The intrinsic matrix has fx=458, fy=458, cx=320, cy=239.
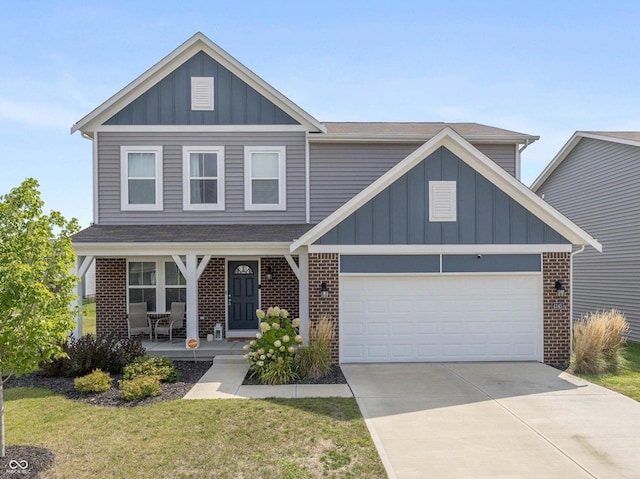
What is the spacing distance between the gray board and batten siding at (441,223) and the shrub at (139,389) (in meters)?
4.45

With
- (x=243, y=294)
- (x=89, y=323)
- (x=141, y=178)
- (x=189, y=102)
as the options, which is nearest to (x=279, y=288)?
(x=243, y=294)

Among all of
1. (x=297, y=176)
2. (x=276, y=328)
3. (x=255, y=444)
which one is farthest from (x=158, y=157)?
(x=255, y=444)

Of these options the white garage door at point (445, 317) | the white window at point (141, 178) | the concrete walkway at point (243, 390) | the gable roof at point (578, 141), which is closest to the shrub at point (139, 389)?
the concrete walkway at point (243, 390)

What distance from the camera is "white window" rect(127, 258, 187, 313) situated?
1304 centimetres

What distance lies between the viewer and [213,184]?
12.9 m

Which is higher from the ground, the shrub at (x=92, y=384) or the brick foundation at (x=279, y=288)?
the brick foundation at (x=279, y=288)

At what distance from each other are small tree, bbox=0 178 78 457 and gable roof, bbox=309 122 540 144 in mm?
8106

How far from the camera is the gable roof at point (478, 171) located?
33.2ft

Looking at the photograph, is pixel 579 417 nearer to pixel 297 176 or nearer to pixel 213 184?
pixel 297 176

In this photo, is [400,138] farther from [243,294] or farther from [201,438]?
[201,438]

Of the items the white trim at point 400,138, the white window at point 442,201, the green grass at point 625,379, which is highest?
the white trim at point 400,138

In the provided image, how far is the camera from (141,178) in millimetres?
12883

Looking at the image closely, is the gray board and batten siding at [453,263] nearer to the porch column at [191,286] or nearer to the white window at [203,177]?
the porch column at [191,286]

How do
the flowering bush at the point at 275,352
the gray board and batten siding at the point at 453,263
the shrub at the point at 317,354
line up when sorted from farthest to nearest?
1. the gray board and batten siding at the point at 453,263
2. the shrub at the point at 317,354
3. the flowering bush at the point at 275,352
